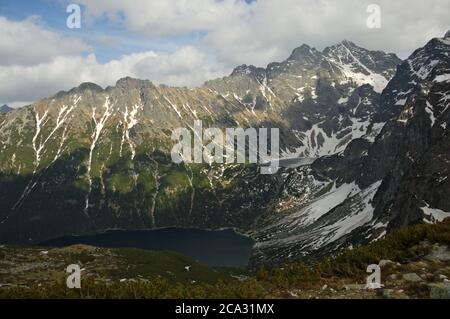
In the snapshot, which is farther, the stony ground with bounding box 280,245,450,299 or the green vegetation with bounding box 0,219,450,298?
the green vegetation with bounding box 0,219,450,298

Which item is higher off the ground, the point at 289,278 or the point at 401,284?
the point at 401,284

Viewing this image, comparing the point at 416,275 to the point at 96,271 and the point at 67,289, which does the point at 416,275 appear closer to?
the point at 67,289

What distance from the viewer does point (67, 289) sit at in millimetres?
35000

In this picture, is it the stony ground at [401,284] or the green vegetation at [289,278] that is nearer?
the stony ground at [401,284]

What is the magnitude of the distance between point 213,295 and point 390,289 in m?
10.1

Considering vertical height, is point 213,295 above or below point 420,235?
below

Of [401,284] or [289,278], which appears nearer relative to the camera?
[401,284]

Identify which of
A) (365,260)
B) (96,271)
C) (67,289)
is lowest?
(96,271)
